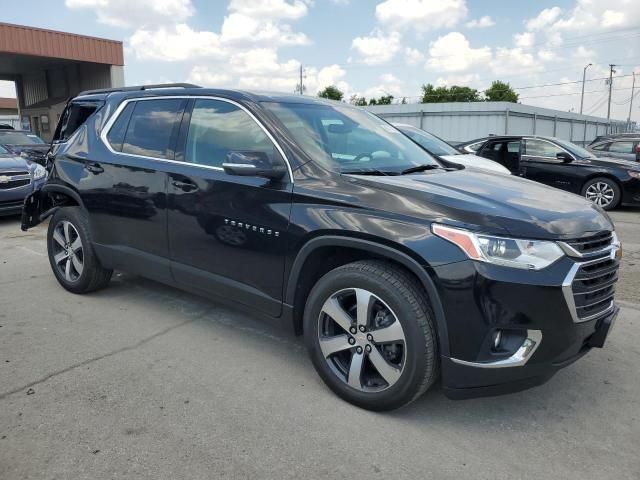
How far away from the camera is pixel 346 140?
3621 millimetres

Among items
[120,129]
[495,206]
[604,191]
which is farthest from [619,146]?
[120,129]

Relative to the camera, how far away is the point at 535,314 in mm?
2471

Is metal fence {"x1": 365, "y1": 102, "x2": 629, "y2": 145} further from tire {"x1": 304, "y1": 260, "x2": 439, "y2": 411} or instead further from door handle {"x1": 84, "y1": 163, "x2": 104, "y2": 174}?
tire {"x1": 304, "y1": 260, "x2": 439, "y2": 411}

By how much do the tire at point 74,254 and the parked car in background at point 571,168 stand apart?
853cm

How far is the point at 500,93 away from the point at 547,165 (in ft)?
208

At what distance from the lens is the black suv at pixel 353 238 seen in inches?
99.4

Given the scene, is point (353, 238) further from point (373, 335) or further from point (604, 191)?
point (604, 191)

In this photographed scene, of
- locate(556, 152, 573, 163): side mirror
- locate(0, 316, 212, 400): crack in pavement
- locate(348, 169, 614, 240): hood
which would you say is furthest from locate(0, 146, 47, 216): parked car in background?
locate(556, 152, 573, 163): side mirror

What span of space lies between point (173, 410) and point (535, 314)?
6.47 feet

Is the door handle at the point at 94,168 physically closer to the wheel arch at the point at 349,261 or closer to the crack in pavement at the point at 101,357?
the crack in pavement at the point at 101,357

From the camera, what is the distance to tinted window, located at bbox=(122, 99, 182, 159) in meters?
3.89

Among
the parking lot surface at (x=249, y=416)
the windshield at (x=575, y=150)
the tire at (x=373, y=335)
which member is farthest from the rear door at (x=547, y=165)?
the tire at (x=373, y=335)

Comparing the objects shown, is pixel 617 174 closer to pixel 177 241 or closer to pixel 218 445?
pixel 177 241

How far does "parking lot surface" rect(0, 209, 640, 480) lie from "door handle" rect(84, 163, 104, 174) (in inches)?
48.4
